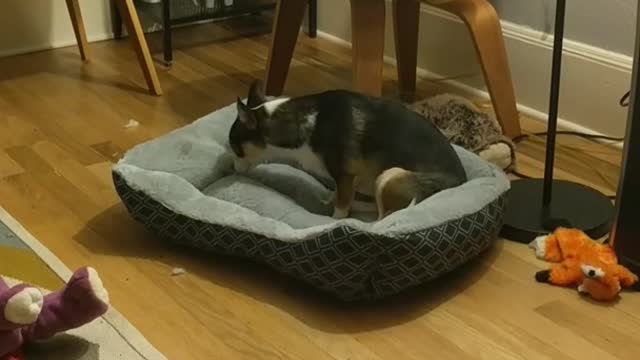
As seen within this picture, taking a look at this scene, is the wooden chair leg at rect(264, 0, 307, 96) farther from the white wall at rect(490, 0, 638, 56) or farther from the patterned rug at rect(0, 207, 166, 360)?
the patterned rug at rect(0, 207, 166, 360)

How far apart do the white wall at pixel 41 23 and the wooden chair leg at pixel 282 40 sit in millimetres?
888

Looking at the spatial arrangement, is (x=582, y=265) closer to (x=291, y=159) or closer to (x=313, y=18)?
(x=291, y=159)

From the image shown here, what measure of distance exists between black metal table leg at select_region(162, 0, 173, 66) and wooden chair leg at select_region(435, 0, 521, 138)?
40.1 inches

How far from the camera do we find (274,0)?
11.2 ft

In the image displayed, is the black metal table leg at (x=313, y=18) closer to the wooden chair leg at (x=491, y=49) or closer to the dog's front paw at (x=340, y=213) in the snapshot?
the wooden chair leg at (x=491, y=49)

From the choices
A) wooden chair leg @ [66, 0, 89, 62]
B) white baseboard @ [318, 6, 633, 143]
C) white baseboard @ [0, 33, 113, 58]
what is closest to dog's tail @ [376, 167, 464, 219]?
white baseboard @ [318, 6, 633, 143]

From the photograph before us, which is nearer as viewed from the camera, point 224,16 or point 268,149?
point 268,149

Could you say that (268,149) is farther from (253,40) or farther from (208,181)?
(253,40)

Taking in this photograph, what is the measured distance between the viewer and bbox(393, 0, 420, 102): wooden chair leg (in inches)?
103

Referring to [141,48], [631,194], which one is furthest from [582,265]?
[141,48]

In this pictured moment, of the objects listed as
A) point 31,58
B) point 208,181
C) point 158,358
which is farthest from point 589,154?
point 31,58

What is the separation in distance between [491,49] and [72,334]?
128cm

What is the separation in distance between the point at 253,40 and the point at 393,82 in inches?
24.8

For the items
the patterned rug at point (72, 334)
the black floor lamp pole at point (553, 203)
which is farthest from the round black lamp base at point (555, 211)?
the patterned rug at point (72, 334)
